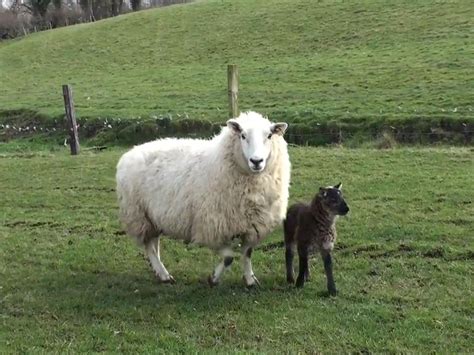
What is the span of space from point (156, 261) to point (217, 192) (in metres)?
1.36

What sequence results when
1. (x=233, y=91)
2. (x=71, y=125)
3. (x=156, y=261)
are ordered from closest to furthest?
(x=156, y=261) < (x=233, y=91) < (x=71, y=125)

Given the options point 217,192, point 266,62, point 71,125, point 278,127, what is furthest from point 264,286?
point 266,62

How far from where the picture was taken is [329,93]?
23.1 meters

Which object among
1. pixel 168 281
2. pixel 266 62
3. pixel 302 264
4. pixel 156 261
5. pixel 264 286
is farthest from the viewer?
pixel 266 62

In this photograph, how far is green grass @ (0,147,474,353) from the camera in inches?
234

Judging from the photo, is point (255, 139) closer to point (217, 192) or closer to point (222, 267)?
point (217, 192)

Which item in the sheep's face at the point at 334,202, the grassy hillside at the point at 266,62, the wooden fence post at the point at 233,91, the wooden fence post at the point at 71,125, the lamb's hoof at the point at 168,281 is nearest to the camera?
the sheep's face at the point at 334,202

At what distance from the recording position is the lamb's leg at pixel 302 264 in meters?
7.06

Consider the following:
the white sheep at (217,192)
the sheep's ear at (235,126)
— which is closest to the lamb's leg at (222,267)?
the white sheep at (217,192)

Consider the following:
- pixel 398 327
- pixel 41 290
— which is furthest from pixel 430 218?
pixel 41 290

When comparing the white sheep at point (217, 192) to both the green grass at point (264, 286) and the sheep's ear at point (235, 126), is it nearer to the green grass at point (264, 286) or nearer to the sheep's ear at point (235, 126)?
the sheep's ear at point (235, 126)

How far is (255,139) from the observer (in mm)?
7152

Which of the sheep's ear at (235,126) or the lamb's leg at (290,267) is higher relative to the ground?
the sheep's ear at (235,126)

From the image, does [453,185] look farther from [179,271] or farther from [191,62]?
[191,62]
